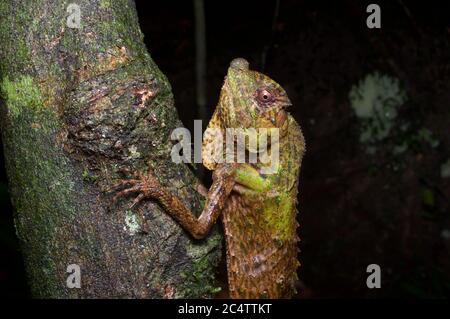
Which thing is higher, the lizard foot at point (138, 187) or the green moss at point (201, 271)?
the lizard foot at point (138, 187)

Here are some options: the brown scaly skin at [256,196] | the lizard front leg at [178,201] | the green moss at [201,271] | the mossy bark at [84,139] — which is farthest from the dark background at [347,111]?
the mossy bark at [84,139]

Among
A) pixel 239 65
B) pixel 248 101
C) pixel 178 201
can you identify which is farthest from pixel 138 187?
pixel 239 65

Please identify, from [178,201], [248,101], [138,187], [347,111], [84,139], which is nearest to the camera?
[84,139]

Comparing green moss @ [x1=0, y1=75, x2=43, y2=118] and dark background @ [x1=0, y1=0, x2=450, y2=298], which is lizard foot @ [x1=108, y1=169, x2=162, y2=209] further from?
dark background @ [x1=0, y1=0, x2=450, y2=298]

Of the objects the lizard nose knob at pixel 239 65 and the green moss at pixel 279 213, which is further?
the green moss at pixel 279 213

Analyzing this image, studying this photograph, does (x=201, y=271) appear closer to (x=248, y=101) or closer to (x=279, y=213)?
(x=279, y=213)

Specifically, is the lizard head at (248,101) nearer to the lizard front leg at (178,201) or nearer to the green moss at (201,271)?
the lizard front leg at (178,201)

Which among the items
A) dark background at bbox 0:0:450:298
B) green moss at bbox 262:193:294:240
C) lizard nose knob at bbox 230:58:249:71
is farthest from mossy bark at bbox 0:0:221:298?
dark background at bbox 0:0:450:298

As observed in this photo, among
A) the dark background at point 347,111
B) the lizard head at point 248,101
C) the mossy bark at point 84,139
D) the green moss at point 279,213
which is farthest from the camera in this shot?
the dark background at point 347,111
